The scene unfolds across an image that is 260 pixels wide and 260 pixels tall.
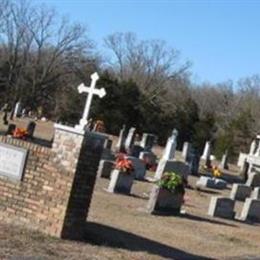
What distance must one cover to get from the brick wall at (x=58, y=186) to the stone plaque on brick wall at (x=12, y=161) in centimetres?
11

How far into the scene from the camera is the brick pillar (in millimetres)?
11211

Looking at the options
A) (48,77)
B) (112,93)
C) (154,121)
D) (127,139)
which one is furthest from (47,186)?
(48,77)

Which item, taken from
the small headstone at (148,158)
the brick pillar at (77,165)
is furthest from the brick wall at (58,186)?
the small headstone at (148,158)

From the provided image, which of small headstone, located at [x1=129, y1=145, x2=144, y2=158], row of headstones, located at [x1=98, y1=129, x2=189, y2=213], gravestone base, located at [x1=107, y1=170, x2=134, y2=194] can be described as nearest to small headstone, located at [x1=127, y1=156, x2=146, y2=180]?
row of headstones, located at [x1=98, y1=129, x2=189, y2=213]

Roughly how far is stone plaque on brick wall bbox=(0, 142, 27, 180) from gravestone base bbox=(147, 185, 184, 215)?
652cm

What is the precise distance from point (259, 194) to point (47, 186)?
16009mm

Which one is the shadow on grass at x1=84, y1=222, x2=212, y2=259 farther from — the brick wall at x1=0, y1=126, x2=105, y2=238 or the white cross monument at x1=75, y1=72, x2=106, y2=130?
the white cross monument at x1=75, y1=72, x2=106, y2=130

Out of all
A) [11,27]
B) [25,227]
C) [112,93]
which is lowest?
[25,227]

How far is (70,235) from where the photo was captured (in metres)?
11.3

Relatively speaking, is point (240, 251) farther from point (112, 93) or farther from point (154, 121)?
point (154, 121)

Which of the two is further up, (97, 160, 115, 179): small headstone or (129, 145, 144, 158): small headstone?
(129, 145, 144, 158): small headstone

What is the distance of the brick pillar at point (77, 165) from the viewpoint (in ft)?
36.8

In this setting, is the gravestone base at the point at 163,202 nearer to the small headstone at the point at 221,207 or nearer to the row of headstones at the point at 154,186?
the row of headstones at the point at 154,186

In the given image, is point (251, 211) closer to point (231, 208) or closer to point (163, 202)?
point (231, 208)
